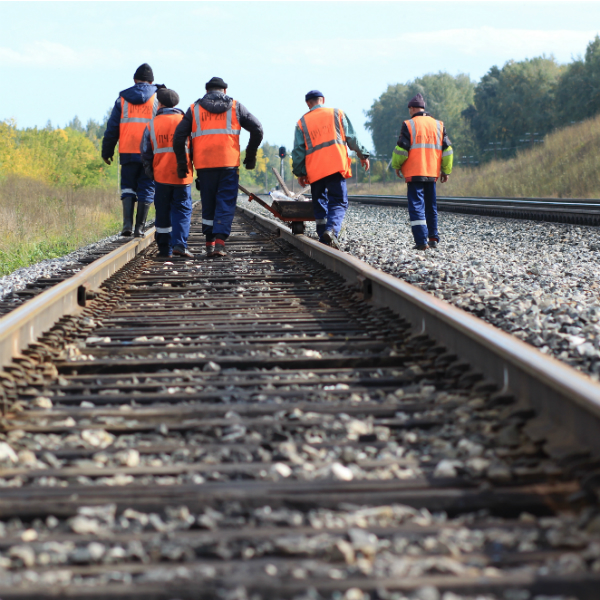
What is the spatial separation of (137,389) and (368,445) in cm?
117

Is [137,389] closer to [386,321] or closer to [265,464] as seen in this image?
[265,464]

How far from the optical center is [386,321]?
4.34 meters

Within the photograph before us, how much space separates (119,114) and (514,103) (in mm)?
63391

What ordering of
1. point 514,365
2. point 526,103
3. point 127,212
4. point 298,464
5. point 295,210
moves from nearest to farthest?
point 298,464
point 514,365
point 127,212
point 295,210
point 526,103

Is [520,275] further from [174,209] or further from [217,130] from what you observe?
[174,209]

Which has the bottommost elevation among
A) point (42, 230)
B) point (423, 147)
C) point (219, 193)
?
point (42, 230)

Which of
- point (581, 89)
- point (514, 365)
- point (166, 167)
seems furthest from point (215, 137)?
point (581, 89)

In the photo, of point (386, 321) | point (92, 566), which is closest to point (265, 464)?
point (92, 566)

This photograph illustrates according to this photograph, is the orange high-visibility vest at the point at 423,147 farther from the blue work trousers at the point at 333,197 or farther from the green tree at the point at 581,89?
the green tree at the point at 581,89

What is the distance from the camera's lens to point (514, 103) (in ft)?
220

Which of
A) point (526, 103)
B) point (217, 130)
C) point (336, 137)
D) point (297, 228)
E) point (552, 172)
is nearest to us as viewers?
point (217, 130)

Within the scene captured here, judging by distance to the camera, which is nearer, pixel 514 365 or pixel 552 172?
pixel 514 365

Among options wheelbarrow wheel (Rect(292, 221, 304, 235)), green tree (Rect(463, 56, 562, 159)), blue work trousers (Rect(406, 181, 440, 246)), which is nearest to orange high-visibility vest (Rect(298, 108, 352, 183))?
blue work trousers (Rect(406, 181, 440, 246))

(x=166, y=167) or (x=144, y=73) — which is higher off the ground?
(x=144, y=73)
